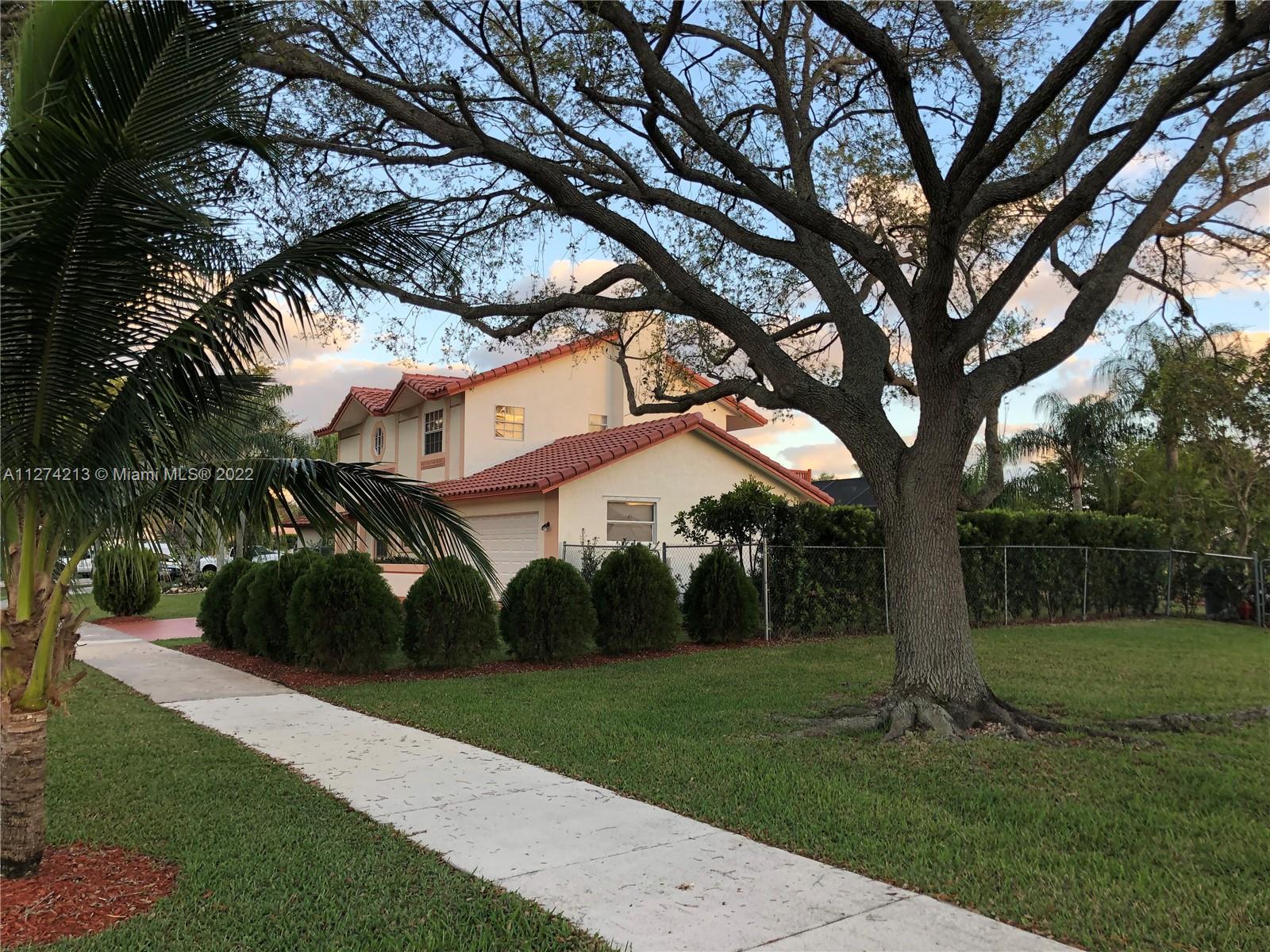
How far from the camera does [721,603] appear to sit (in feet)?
47.4

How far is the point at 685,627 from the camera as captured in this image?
14.9 m

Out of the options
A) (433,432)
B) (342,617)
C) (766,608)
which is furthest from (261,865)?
(433,432)

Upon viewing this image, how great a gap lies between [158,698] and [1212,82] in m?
12.4

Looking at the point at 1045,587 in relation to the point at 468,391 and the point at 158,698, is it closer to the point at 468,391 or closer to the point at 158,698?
the point at 468,391

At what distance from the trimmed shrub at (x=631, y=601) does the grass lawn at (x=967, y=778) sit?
1039mm

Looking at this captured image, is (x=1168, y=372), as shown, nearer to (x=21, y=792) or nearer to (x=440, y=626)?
(x=440, y=626)

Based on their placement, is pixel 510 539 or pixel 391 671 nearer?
pixel 391 671

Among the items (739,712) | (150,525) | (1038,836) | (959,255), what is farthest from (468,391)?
(1038,836)

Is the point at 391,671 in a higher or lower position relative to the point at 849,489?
lower

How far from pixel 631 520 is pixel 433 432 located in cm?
720

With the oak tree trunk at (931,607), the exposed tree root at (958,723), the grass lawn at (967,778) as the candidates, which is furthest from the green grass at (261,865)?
the oak tree trunk at (931,607)

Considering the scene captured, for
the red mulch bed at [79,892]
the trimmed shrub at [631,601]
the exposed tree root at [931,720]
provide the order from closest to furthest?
the red mulch bed at [79,892] → the exposed tree root at [931,720] → the trimmed shrub at [631,601]

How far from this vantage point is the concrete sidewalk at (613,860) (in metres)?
3.89

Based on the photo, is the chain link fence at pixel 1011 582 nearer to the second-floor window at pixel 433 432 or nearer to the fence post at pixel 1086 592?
the fence post at pixel 1086 592
